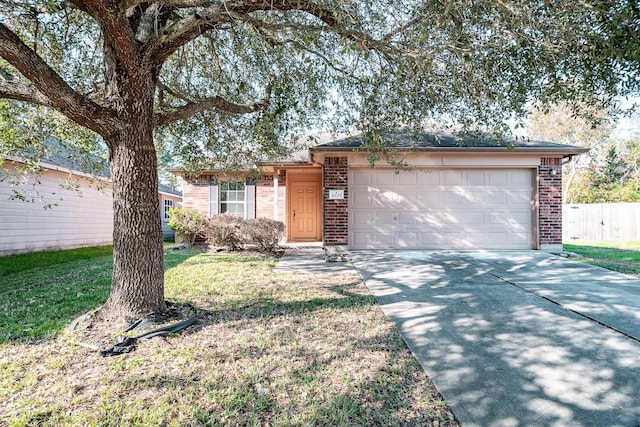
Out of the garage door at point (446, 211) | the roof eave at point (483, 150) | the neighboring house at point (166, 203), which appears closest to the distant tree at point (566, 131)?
the roof eave at point (483, 150)

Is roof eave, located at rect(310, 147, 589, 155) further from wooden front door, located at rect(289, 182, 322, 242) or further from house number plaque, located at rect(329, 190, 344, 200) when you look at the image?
wooden front door, located at rect(289, 182, 322, 242)

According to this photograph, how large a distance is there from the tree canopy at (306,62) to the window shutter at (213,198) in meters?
6.47

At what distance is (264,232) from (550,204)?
8147mm

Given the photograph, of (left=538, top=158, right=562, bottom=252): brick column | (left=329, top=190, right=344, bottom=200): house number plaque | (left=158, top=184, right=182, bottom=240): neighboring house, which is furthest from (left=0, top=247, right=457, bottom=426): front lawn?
(left=158, top=184, right=182, bottom=240): neighboring house

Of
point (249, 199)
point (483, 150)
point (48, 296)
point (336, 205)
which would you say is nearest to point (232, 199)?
point (249, 199)

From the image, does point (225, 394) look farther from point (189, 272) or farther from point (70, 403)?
point (189, 272)

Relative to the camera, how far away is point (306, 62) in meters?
4.14

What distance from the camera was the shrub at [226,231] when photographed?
1051 cm

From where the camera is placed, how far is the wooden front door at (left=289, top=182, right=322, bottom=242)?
42.2 ft

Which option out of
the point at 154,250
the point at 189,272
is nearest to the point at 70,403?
the point at 154,250

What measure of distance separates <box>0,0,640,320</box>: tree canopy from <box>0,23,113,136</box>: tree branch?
11 mm

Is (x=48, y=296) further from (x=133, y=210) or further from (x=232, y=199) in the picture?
(x=232, y=199)

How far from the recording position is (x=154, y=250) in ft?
13.0

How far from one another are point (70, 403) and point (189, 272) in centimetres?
465
